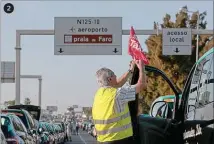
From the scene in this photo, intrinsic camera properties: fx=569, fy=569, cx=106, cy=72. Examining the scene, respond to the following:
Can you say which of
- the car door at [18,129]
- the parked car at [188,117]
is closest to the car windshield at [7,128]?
the car door at [18,129]

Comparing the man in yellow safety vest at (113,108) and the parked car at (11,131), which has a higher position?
the man in yellow safety vest at (113,108)

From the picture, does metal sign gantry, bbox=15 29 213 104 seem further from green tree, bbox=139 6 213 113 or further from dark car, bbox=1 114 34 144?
green tree, bbox=139 6 213 113

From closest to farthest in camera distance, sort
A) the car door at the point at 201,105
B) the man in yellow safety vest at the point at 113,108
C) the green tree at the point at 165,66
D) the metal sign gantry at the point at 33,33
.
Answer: the car door at the point at 201,105 < the man in yellow safety vest at the point at 113,108 < the metal sign gantry at the point at 33,33 < the green tree at the point at 165,66

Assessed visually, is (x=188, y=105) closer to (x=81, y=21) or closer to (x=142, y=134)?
(x=142, y=134)

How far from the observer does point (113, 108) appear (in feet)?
19.5

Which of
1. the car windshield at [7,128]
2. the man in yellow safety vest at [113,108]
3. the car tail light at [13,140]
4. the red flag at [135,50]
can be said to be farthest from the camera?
the car windshield at [7,128]

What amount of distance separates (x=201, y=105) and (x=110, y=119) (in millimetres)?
967

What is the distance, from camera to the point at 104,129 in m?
6.02

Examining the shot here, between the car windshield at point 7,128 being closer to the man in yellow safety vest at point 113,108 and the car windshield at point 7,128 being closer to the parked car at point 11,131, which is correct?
the parked car at point 11,131

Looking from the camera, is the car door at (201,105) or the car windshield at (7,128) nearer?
the car door at (201,105)

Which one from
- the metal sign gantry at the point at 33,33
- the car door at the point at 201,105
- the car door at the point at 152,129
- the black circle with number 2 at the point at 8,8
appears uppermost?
the black circle with number 2 at the point at 8,8

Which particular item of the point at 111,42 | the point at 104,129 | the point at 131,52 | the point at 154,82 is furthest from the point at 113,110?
the point at 154,82

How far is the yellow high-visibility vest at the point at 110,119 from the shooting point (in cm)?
596

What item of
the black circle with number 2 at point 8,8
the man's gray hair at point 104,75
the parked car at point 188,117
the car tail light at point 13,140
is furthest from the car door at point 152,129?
the black circle with number 2 at point 8,8
